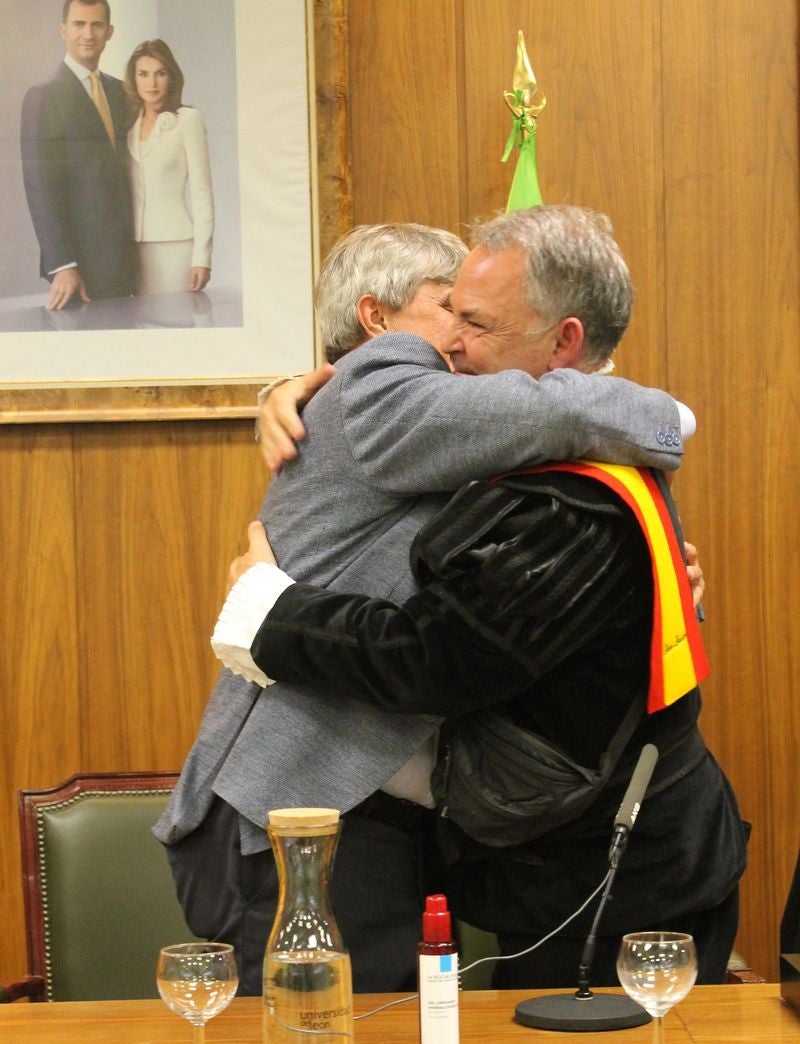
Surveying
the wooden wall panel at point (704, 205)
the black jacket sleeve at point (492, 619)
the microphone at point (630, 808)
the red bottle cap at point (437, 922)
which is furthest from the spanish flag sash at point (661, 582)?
the wooden wall panel at point (704, 205)

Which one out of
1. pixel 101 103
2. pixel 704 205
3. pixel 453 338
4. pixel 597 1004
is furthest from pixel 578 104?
pixel 597 1004

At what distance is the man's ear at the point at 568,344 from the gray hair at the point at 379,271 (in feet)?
0.73

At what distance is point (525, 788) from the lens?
1.62 m

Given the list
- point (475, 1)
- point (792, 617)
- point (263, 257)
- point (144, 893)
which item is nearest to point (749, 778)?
point (792, 617)

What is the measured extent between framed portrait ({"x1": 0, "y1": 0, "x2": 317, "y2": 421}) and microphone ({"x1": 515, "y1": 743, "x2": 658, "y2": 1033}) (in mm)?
1727

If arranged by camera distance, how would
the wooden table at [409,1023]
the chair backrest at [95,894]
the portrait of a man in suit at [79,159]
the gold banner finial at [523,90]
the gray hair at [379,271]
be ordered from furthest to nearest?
the portrait of a man in suit at [79,159] → the gold banner finial at [523,90] → the chair backrest at [95,894] → the gray hair at [379,271] → the wooden table at [409,1023]

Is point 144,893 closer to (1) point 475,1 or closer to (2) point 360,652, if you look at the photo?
(2) point 360,652

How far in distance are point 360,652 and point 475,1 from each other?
1.90m

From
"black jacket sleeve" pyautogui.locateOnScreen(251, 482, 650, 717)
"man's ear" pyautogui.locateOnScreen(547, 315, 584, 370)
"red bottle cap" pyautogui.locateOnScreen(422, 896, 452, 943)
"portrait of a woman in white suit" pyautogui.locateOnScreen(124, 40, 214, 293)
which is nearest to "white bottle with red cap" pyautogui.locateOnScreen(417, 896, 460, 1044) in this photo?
"red bottle cap" pyautogui.locateOnScreen(422, 896, 452, 943)

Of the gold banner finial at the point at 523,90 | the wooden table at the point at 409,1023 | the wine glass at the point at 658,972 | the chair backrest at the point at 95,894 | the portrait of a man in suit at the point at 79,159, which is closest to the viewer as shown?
the wine glass at the point at 658,972

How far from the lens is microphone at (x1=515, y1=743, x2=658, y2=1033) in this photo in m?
1.40

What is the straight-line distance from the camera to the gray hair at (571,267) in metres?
1.73

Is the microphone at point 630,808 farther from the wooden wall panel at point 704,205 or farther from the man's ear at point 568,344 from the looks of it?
the wooden wall panel at point 704,205

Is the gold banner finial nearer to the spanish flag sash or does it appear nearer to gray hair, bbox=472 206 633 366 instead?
gray hair, bbox=472 206 633 366
